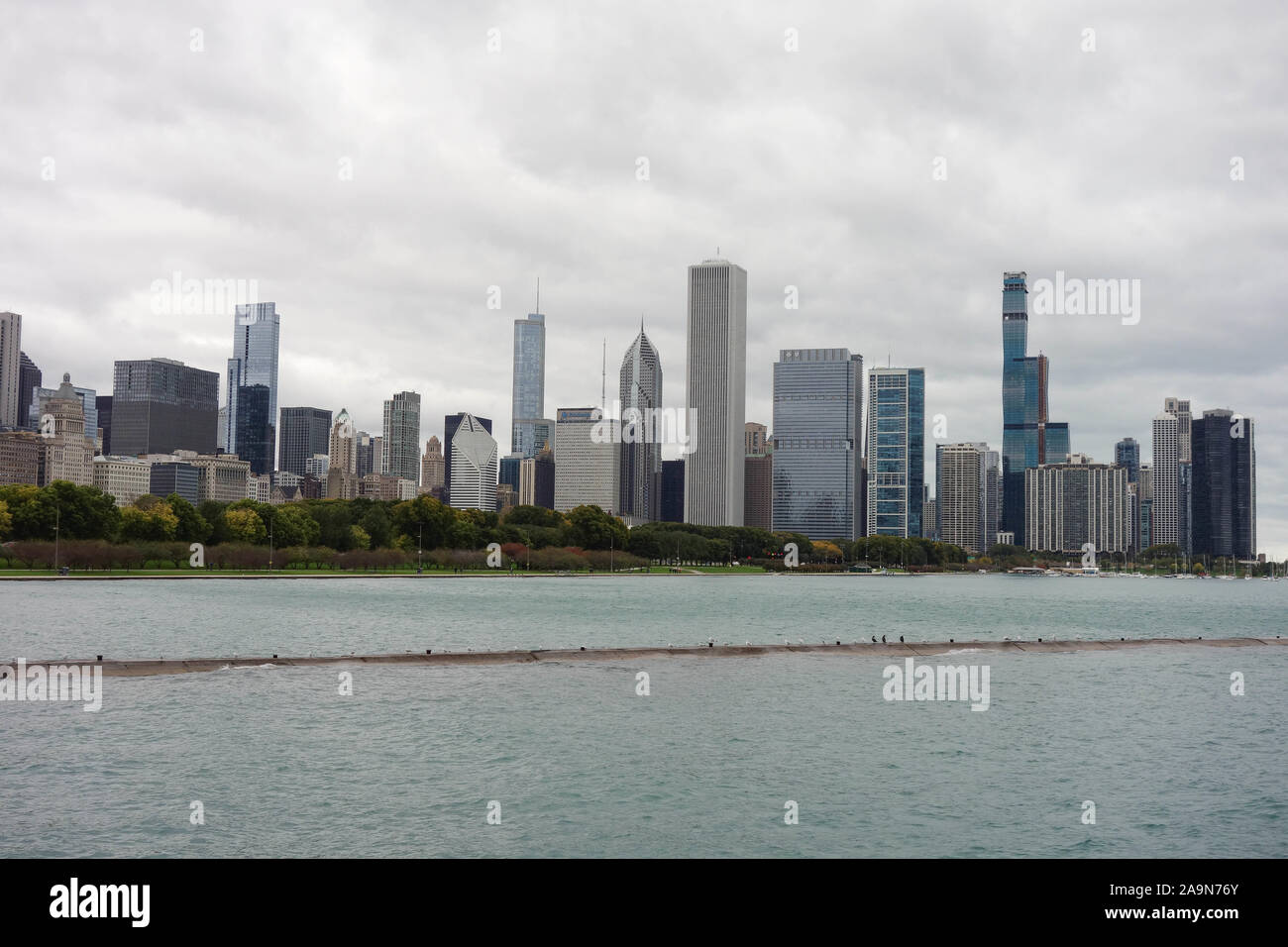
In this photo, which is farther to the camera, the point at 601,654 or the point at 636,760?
the point at 601,654

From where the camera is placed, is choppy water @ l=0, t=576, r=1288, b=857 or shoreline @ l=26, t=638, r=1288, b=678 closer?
choppy water @ l=0, t=576, r=1288, b=857

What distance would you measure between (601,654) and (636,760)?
106 ft

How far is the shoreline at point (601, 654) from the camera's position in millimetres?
60216

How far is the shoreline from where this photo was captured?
2371 inches

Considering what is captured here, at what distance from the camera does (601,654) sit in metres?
74.8

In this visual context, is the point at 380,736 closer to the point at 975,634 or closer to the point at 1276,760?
the point at 1276,760

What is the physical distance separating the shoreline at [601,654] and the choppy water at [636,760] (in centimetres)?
223

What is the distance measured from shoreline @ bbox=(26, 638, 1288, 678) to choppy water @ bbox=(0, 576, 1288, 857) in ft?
7.32

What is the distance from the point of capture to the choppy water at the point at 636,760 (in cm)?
3186

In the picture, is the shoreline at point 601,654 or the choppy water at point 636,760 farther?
the shoreline at point 601,654

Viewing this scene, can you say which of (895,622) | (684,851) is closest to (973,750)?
(684,851)
